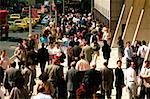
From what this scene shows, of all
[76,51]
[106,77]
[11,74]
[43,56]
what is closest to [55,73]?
[11,74]

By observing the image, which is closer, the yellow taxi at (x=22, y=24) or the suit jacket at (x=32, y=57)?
the suit jacket at (x=32, y=57)

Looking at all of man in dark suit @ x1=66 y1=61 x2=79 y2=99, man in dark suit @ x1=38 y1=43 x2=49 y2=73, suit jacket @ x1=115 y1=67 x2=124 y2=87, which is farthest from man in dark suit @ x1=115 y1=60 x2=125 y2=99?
man in dark suit @ x1=38 y1=43 x2=49 y2=73

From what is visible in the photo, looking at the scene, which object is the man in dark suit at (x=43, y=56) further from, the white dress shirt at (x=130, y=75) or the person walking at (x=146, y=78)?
the person walking at (x=146, y=78)

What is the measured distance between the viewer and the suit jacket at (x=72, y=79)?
1767 centimetres

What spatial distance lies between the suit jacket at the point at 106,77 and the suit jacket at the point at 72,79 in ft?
2.71

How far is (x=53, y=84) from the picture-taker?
17.7 m

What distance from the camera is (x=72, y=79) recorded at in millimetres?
17688

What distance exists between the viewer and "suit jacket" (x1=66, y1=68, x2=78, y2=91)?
58.0 ft

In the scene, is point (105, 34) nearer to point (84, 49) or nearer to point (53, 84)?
point (84, 49)

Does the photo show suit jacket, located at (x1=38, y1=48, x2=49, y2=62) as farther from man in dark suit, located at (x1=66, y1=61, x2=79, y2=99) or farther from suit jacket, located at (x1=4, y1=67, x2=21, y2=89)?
man in dark suit, located at (x1=66, y1=61, x2=79, y2=99)

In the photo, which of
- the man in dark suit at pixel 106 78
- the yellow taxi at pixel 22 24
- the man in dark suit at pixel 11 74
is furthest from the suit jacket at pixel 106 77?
the yellow taxi at pixel 22 24

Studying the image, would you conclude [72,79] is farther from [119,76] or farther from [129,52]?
[129,52]

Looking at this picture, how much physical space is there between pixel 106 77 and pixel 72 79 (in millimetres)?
1061

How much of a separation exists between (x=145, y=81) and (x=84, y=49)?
610cm
